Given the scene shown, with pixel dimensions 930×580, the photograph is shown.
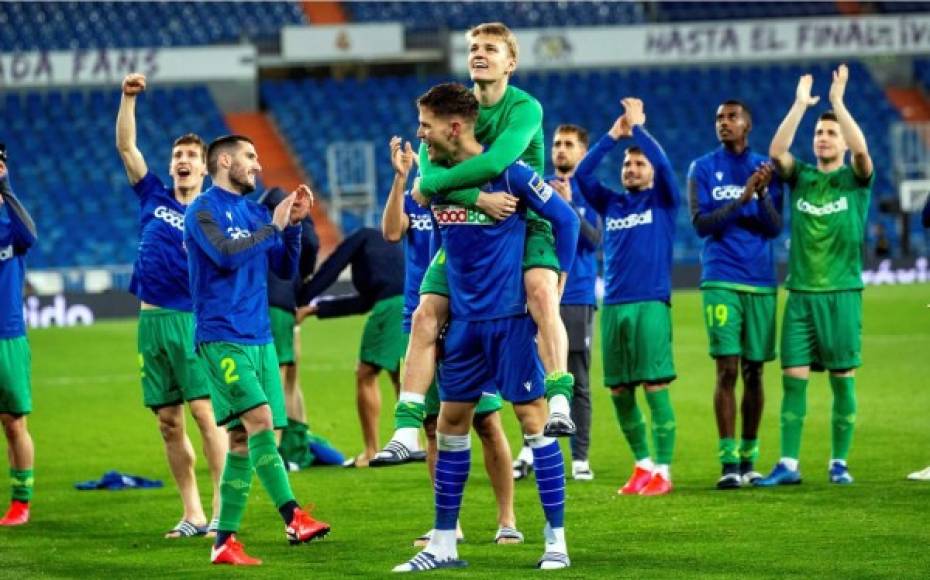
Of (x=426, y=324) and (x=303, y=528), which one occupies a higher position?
(x=426, y=324)

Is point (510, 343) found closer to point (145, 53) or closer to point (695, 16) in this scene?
point (145, 53)

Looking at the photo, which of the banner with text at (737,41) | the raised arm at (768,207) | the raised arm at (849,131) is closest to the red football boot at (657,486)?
the raised arm at (768,207)

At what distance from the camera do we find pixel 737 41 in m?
43.0

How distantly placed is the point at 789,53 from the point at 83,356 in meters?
24.3

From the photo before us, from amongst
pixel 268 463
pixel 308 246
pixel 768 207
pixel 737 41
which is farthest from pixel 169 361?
pixel 737 41

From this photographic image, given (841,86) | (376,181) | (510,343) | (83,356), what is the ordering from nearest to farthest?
(510,343) → (841,86) → (83,356) → (376,181)

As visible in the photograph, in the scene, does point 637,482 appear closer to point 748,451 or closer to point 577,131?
point 748,451

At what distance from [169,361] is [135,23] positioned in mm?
32652

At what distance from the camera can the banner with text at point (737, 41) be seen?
140 ft

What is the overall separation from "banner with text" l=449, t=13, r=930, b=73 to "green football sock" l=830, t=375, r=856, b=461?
31.6 meters

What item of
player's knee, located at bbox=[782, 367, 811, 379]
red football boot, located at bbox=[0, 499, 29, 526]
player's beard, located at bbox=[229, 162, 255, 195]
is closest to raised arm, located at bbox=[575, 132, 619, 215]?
player's knee, located at bbox=[782, 367, 811, 379]

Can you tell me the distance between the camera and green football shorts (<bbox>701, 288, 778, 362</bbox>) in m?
11.3

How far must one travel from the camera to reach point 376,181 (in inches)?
1590

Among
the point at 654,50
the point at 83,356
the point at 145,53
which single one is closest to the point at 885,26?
the point at 654,50
